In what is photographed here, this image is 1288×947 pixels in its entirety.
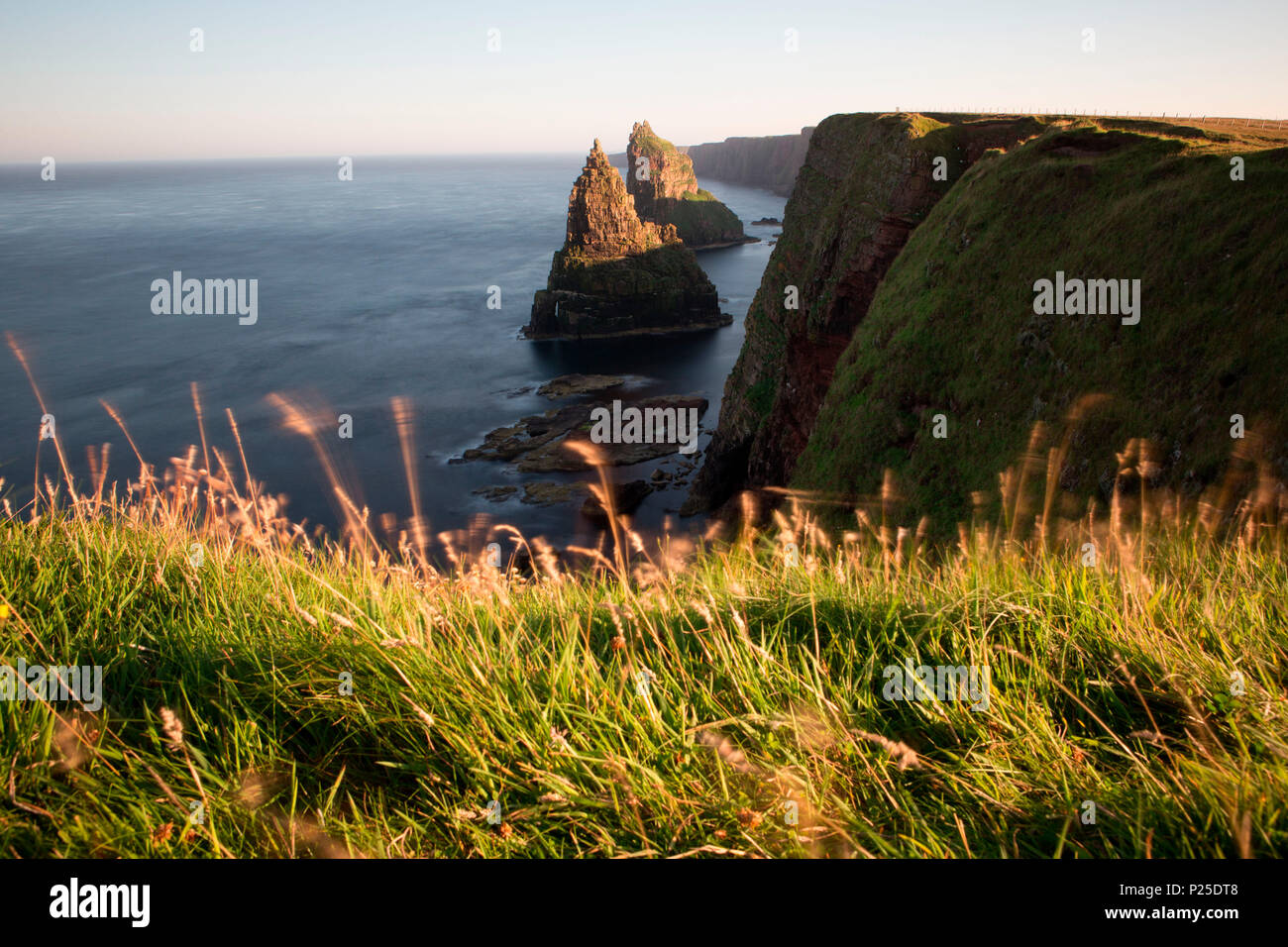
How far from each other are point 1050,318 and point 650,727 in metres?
24.4

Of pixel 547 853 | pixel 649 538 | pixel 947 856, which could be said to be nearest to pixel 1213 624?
pixel 947 856

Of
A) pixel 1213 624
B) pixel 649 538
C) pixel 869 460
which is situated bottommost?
pixel 649 538

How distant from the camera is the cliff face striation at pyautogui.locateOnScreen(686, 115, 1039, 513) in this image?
3822 centimetres

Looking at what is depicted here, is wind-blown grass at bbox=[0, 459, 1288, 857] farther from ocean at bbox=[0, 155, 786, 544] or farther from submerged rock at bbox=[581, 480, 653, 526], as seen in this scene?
submerged rock at bbox=[581, 480, 653, 526]

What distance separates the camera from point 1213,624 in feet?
11.7

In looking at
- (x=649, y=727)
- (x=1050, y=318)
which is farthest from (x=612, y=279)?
(x=649, y=727)

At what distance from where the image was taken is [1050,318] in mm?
22984

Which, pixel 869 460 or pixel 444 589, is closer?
pixel 444 589

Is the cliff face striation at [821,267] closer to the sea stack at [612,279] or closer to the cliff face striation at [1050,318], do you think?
the cliff face striation at [1050,318]

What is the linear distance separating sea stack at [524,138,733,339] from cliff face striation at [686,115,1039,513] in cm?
5839

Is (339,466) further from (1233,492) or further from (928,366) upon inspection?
(1233,492)

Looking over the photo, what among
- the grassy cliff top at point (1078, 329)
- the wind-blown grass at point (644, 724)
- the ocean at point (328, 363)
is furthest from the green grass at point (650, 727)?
the ocean at point (328, 363)
